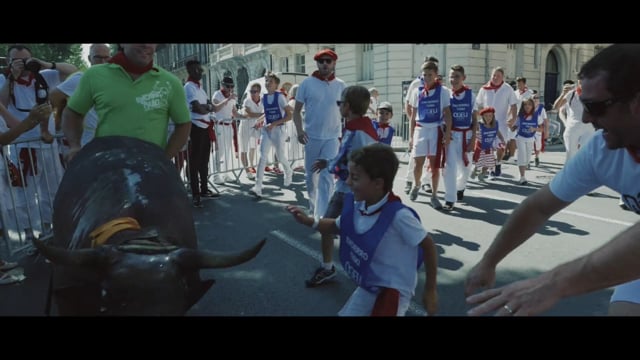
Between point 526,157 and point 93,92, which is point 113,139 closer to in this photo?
point 93,92

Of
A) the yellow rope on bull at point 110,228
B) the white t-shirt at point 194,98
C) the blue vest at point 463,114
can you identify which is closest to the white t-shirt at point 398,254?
the yellow rope on bull at point 110,228

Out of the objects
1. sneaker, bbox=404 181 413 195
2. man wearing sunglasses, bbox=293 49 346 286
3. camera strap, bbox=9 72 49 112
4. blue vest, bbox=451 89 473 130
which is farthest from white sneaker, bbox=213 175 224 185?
blue vest, bbox=451 89 473 130

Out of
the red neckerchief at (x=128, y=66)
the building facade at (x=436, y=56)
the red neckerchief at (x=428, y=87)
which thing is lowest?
the red neckerchief at (x=428, y=87)

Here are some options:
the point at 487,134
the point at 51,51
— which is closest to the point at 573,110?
the point at 487,134

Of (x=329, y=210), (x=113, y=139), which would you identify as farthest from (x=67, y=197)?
(x=329, y=210)

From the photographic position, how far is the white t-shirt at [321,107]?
234 inches

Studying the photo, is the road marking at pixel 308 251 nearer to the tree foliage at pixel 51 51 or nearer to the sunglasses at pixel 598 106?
the sunglasses at pixel 598 106

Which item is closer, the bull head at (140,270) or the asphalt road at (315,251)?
the bull head at (140,270)

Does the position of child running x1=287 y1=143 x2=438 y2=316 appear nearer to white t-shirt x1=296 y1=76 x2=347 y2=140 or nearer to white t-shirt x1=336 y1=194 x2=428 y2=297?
white t-shirt x1=336 y1=194 x2=428 y2=297

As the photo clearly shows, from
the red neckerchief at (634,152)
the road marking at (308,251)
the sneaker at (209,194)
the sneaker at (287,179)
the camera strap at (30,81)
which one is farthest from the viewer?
the sneaker at (287,179)

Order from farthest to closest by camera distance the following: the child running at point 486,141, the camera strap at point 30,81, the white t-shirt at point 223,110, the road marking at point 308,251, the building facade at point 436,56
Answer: the building facade at point 436,56 → the white t-shirt at point 223,110 → the child running at point 486,141 → the camera strap at point 30,81 → the road marking at point 308,251

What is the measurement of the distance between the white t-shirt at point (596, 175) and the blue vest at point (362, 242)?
81 centimetres

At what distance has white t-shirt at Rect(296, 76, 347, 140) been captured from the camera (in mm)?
5953

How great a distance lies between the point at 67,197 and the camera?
2781 mm
